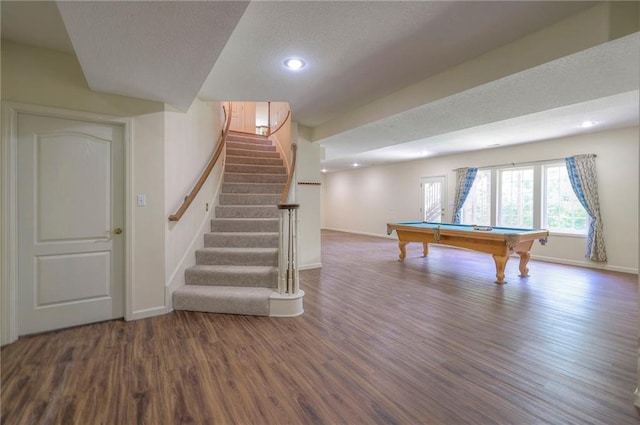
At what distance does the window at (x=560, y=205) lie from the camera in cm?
566

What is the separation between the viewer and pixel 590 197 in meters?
5.33

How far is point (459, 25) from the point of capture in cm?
216

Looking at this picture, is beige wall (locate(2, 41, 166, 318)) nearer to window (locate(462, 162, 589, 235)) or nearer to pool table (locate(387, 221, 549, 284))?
pool table (locate(387, 221, 549, 284))

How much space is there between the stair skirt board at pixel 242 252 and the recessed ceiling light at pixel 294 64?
1.84 meters

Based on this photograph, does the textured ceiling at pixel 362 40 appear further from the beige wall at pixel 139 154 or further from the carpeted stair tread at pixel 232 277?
the carpeted stair tread at pixel 232 277

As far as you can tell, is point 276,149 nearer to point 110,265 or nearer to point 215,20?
point 110,265

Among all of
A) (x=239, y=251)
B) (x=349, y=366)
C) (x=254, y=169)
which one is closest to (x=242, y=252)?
(x=239, y=251)

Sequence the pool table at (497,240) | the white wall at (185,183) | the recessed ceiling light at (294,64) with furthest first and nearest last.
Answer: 1. the pool table at (497,240)
2. the white wall at (185,183)
3. the recessed ceiling light at (294,64)

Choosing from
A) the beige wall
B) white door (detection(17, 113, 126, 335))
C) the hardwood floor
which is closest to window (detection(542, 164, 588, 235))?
the hardwood floor

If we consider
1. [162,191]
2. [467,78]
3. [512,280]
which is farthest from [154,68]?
[512,280]

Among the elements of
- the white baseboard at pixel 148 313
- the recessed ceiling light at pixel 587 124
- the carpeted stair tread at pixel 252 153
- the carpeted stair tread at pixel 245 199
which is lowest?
the white baseboard at pixel 148 313

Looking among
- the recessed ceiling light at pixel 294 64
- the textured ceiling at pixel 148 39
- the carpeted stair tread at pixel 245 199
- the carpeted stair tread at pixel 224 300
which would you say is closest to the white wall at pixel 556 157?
the carpeted stair tread at pixel 245 199

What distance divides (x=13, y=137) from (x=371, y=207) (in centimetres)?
923

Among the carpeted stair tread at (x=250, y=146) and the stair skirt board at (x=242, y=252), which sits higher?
the carpeted stair tread at (x=250, y=146)
